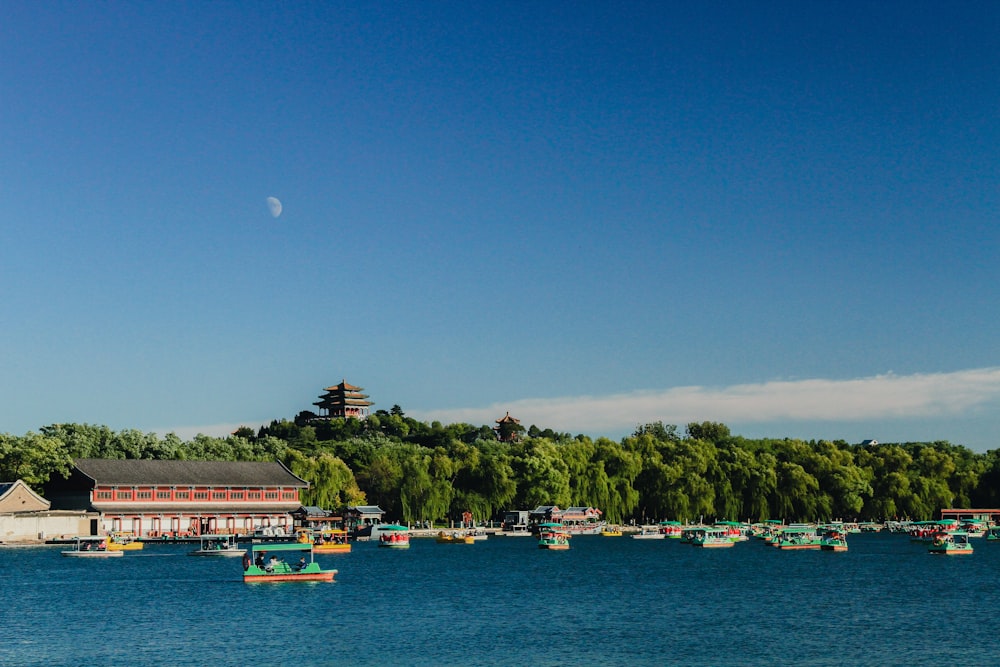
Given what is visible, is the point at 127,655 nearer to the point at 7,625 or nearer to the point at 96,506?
the point at 7,625

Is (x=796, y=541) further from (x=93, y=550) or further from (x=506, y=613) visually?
(x=93, y=550)

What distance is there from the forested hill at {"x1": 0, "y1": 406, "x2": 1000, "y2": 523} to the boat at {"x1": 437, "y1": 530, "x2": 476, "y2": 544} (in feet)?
30.9

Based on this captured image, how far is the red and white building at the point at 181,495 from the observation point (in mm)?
111438

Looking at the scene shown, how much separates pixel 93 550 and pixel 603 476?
5657 centimetres

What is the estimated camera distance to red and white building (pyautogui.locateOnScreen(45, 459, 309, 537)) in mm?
111438

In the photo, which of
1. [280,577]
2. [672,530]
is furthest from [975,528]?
[280,577]

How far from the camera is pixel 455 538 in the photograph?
10844 centimetres

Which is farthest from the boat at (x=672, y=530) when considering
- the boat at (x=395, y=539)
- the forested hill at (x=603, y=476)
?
the boat at (x=395, y=539)

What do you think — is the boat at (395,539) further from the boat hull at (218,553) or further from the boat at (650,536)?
the boat at (650,536)

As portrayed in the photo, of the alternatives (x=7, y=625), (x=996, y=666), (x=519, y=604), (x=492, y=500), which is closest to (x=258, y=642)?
(x=7, y=625)

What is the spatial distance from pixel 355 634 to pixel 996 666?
2285 cm

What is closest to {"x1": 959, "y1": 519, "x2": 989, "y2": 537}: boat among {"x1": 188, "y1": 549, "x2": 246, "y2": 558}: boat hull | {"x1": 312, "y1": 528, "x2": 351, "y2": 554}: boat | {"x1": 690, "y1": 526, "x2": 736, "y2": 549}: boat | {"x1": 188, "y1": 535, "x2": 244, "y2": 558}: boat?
{"x1": 690, "y1": 526, "x2": 736, "y2": 549}: boat

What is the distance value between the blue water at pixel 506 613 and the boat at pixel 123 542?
10.5m

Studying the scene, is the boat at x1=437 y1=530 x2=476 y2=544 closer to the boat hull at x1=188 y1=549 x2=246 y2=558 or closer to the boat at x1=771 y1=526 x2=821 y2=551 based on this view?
the boat hull at x1=188 y1=549 x2=246 y2=558
